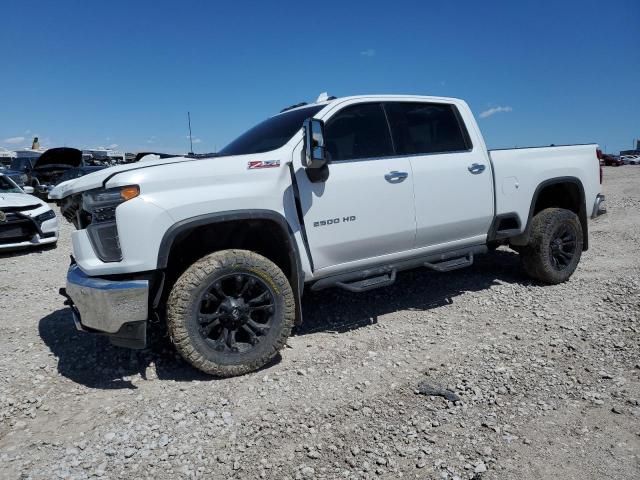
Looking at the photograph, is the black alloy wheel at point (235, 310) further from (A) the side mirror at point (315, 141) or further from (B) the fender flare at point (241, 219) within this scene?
(A) the side mirror at point (315, 141)

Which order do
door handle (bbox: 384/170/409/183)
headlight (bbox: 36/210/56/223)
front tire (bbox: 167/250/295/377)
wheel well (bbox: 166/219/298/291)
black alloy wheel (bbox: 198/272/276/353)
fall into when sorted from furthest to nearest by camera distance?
headlight (bbox: 36/210/56/223), door handle (bbox: 384/170/409/183), wheel well (bbox: 166/219/298/291), black alloy wheel (bbox: 198/272/276/353), front tire (bbox: 167/250/295/377)

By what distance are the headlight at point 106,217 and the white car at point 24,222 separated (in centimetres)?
521

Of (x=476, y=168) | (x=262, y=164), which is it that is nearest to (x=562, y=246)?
(x=476, y=168)

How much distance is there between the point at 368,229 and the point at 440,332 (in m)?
1.16

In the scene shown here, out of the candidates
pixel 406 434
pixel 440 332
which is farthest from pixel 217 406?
pixel 440 332

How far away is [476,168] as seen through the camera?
4.28 meters

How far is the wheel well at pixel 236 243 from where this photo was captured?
10.8 feet

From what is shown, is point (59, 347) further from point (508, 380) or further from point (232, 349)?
point (508, 380)

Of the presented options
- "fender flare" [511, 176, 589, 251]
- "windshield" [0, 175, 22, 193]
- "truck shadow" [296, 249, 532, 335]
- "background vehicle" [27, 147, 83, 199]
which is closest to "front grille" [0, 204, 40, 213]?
"windshield" [0, 175, 22, 193]

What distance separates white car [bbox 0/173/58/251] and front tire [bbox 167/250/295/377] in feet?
18.3

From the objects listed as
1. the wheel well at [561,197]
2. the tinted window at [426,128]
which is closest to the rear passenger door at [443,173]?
the tinted window at [426,128]

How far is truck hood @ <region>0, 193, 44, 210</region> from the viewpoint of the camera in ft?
23.0

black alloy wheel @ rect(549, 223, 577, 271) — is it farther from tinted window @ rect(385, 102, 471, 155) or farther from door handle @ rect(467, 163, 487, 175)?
tinted window @ rect(385, 102, 471, 155)

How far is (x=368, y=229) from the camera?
3.64 m
